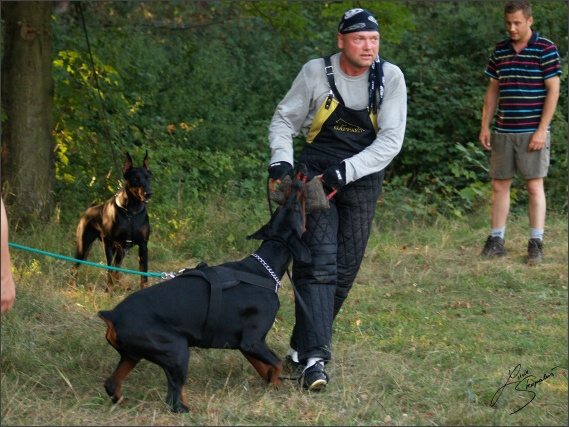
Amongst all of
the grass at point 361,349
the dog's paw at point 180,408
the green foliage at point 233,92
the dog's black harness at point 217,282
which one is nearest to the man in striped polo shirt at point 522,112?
the grass at point 361,349

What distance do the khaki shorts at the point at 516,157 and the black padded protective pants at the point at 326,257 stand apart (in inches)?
135

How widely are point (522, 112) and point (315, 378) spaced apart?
4390mm

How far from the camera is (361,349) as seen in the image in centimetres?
573

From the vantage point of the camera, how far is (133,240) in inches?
283

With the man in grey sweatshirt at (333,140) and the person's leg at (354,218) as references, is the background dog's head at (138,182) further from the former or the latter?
the person's leg at (354,218)

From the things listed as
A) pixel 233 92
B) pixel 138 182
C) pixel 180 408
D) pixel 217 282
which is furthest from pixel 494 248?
pixel 233 92

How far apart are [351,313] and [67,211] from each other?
365cm

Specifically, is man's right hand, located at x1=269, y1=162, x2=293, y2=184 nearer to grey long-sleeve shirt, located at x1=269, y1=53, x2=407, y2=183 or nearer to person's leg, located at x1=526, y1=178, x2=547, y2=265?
grey long-sleeve shirt, located at x1=269, y1=53, x2=407, y2=183

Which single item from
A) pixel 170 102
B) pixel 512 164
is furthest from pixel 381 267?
pixel 170 102

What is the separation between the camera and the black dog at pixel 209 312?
4348 mm

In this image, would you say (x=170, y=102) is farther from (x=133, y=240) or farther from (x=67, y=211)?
(x=133, y=240)

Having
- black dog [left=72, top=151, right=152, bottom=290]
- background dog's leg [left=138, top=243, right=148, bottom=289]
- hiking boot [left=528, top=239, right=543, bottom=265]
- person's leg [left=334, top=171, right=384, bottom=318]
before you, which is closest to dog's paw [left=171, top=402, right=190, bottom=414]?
person's leg [left=334, top=171, right=384, bottom=318]

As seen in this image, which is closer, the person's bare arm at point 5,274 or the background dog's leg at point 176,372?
the person's bare arm at point 5,274

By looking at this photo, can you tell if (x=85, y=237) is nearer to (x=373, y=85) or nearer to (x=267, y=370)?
(x=267, y=370)
